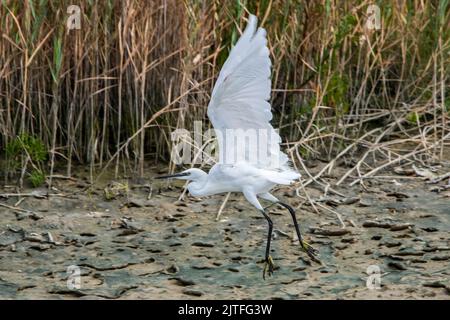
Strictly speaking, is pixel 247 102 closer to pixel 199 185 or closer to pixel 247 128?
pixel 247 128

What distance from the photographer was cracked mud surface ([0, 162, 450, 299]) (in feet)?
12.9

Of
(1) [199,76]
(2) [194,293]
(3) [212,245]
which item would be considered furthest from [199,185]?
(1) [199,76]

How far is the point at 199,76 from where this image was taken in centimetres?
515

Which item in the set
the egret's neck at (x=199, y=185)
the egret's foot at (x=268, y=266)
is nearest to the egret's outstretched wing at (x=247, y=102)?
the egret's neck at (x=199, y=185)

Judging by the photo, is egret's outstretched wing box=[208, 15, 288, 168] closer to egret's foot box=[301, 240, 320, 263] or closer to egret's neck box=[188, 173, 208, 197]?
egret's neck box=[188, 173, 208, 197]

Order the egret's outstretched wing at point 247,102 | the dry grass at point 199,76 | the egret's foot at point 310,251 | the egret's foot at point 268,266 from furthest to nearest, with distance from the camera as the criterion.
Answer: the dry grass at point 199,76 < the egret's foot at point 310,251 < the egret's foot at point 268,266 < the egret's outstretched wing at point 247,102

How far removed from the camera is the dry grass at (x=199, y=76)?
4898mm

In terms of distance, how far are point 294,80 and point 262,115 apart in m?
1.55

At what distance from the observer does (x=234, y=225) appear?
4.64 metres

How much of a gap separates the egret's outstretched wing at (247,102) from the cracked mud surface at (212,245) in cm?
50

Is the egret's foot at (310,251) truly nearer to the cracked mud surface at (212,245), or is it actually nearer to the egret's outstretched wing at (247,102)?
the cracked mud surface at (212,245)

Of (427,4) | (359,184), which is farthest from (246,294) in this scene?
(427,4)

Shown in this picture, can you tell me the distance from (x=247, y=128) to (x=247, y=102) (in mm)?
183

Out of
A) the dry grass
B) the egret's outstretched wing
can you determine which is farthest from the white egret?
the dry grass
